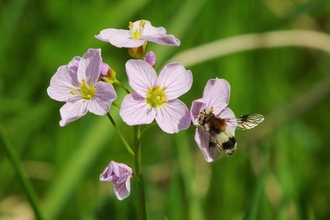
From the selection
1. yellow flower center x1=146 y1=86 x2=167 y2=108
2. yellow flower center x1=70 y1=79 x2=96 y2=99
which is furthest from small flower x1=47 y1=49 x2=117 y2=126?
yellow flower center x1=146 y1=86 x2=167 y2=108

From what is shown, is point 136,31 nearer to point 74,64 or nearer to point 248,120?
point 74,64

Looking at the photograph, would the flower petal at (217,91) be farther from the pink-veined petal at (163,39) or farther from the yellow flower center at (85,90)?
the yellow flower center at (85,90)

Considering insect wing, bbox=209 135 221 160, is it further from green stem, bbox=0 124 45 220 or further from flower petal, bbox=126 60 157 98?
green stem, bbox=0 124 45 220

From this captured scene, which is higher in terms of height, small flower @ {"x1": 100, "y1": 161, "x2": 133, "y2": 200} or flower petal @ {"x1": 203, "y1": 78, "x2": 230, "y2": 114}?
flower petal @ {"x1": 203, "y1": 78, "x2": 230, "y2": 114}

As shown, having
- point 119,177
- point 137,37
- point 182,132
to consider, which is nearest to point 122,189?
point 119,177

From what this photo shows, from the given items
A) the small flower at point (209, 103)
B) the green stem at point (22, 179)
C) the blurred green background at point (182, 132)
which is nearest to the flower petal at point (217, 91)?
the small flower at point (209, 103)

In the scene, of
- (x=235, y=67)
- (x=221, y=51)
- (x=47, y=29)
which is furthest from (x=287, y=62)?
(x=47, y=29)

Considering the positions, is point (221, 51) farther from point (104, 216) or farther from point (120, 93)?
point (104, 216)
